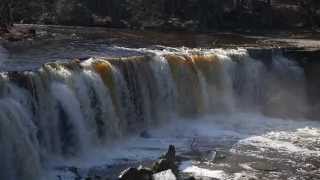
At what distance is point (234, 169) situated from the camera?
18438 mm

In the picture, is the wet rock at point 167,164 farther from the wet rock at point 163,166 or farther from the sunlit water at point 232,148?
the sunlit water at point 232,148

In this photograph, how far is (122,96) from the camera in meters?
22.4

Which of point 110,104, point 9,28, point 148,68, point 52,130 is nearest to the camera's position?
point 52,130

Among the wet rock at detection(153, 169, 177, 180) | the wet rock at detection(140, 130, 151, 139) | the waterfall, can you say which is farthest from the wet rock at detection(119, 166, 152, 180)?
the wet rock at detection(140, 130, 151, 139)

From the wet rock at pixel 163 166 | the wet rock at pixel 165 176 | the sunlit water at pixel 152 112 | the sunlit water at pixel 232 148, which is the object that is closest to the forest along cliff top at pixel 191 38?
the sunlit water at pixel 152 112

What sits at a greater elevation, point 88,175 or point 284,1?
point 284,1

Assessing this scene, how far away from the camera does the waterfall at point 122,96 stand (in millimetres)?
17516

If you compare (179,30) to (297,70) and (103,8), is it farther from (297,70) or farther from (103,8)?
(297,70)

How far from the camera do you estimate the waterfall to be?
17516 millimetres

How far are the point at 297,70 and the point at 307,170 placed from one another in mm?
10129

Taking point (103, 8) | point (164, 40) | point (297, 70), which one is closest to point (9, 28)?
point (164, 40)

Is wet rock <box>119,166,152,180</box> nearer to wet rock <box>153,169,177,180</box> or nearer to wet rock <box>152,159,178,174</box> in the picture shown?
wet rock <box>153,169,177,180</box>

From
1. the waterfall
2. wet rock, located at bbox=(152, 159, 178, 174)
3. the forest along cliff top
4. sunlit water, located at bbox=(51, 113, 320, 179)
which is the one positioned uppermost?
the forest along cliff top

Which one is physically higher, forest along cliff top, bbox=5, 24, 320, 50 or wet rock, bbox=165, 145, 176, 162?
forest along cliff top, bbox=5, 24, 320, 50
